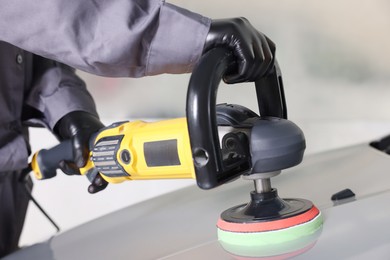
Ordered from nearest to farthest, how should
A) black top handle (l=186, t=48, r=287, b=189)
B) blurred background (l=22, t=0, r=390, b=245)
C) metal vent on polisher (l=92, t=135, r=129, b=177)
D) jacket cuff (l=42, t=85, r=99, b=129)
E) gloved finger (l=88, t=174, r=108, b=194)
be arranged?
black top handle (l=186, t=48, r=287, b=189) < metal vent on polisher (l=92, t=135, r=129, b=177) < gloved finger (l=88, t=174, r=108, b=194) < jacket cuff (l=42, t=85, r=99, b=129) < blurred background (l=22, t=0, r=390, b=245)

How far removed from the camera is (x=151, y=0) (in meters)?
0.61

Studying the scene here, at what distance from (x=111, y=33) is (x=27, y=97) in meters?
0.46

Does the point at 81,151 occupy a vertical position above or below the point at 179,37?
below

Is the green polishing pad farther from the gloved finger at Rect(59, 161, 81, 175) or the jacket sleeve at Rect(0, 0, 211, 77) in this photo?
the gloved finger at Rect(59, 161, 81, 175)

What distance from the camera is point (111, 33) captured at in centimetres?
61

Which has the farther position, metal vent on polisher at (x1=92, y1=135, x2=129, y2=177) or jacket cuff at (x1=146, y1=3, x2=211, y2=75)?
metal vent on polisher at (x1=92, y1=135, x2=129, y2=177)

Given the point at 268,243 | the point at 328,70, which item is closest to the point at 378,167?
the point at 268,243

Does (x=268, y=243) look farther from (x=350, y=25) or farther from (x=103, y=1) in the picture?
(x=350, y=25)

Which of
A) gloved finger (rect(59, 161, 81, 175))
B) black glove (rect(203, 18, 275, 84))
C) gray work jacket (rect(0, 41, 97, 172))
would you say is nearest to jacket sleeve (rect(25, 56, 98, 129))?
gray work jacket (rect(0, 41, 97, 172))

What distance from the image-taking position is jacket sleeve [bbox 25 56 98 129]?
100 cm

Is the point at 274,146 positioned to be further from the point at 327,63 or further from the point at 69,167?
the point at 327,63

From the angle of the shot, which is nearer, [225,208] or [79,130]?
[225,208]

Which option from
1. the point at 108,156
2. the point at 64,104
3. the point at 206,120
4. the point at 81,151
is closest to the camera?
the point at 206,120

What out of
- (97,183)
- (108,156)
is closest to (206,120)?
(108,156)
